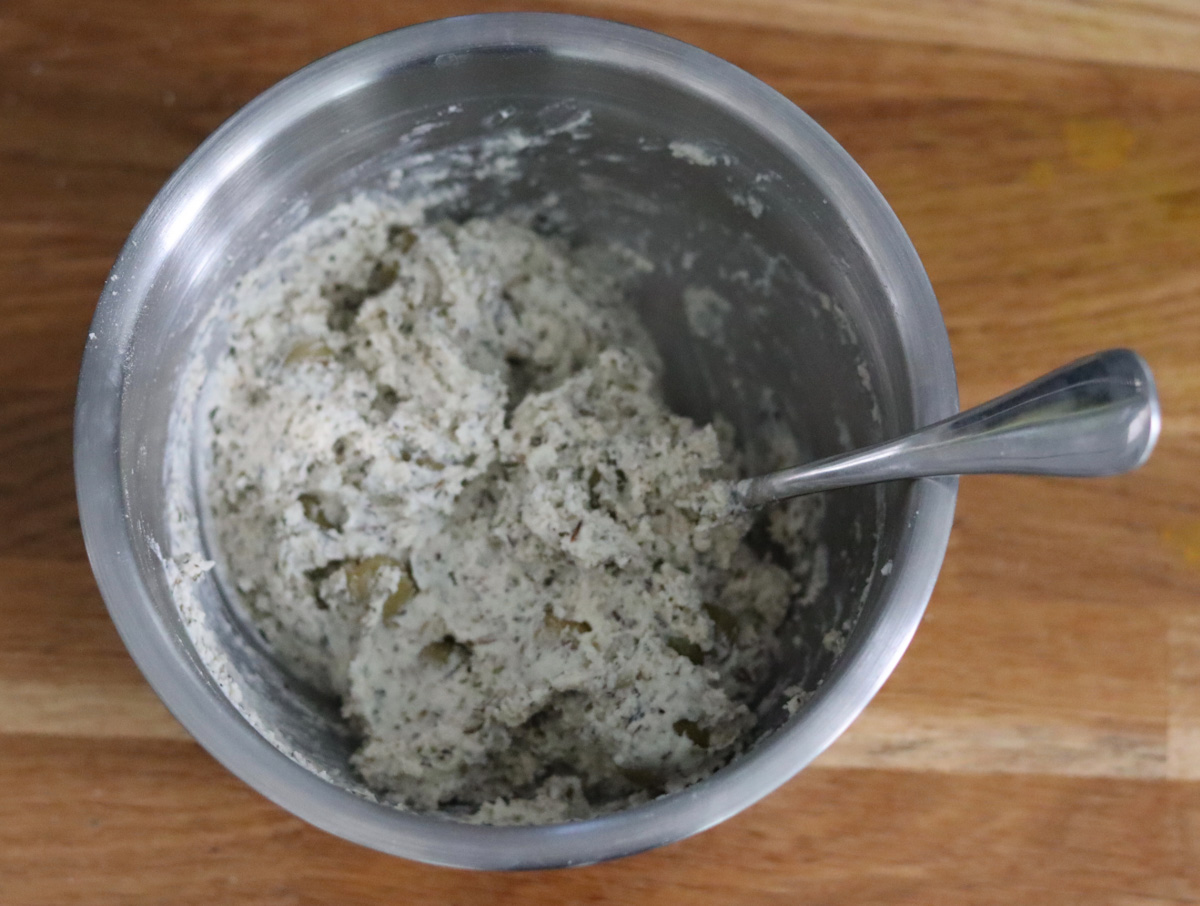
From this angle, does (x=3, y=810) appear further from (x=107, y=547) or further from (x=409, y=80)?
(x=409, y=80)

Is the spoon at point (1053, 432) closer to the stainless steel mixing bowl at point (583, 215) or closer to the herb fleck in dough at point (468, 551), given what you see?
the stainless steel mixing bowl at point (583, 215)

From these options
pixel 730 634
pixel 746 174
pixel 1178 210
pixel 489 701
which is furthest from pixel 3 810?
pixel 1178 210

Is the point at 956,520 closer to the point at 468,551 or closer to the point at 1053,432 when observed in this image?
the point at 1053,432

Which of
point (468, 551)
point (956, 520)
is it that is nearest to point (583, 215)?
point (468, 551)

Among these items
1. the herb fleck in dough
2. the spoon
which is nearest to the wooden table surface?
the herb fleck in dough

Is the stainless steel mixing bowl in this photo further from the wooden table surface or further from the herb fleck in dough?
the wooden table surface
